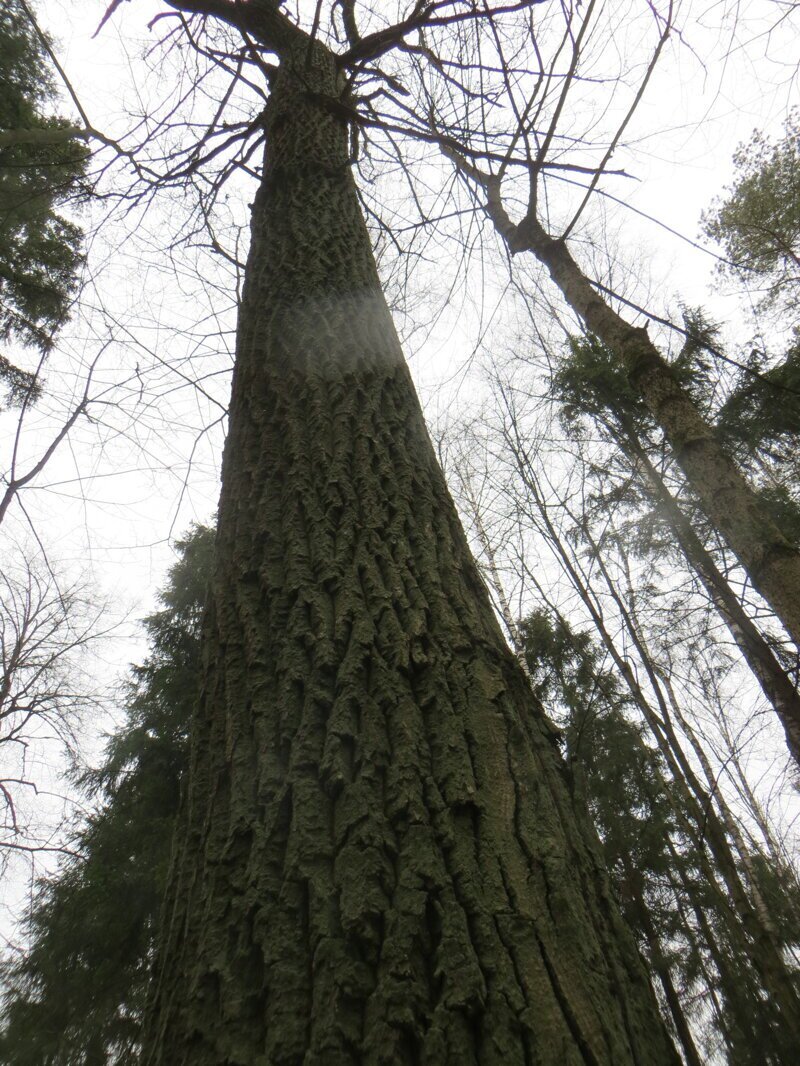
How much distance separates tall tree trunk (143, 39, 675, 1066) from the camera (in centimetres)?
78

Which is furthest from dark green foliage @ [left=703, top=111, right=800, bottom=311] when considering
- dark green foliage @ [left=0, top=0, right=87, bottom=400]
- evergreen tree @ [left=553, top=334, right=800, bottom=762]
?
dark green foliage @ [left=0, top=0, right=87, bottom=400]

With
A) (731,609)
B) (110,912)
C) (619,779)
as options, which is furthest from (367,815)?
(110,912)

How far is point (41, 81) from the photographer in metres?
6.54

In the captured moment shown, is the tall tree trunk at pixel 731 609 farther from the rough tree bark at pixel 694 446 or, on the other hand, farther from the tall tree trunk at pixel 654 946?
the tall tree trunk at pixel 654 946

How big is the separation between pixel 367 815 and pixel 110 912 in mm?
7207

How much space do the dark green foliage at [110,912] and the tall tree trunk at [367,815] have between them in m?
4.81

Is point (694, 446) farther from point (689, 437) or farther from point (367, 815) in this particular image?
point (367, 815)

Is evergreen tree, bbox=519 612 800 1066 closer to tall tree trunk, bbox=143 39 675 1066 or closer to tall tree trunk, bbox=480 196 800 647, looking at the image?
tall tree trunk, bbox=480 196 800 647

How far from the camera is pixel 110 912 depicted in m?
6.52

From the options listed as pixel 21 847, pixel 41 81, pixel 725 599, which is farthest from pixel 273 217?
pixel 21 847

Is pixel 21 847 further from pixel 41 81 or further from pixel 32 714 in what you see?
pixel 41 81

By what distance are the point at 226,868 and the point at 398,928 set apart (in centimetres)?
31

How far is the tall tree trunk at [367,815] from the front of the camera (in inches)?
30.6

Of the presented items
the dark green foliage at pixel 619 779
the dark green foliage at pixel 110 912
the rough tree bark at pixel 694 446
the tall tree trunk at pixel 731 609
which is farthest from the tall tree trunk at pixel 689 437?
the dark green foliage at pixel 110 912
